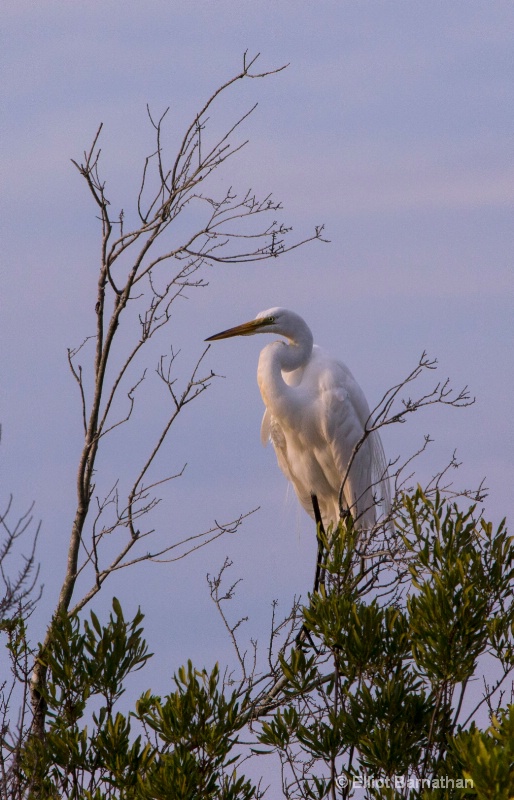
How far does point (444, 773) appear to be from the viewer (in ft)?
12.4

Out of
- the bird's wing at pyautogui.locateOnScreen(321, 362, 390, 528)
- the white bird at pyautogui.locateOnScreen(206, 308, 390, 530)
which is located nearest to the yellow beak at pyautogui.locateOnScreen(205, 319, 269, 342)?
the white bird at pyautogui.locateOnScreen(206, 308, 390, 530)

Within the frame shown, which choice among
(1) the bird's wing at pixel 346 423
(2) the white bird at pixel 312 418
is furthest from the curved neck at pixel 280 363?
(1) the bird's wing at pixel 346 423

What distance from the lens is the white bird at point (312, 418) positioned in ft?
21.3

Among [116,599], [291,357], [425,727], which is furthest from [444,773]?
[291,357]

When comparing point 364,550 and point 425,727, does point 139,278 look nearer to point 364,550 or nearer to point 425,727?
point 364,550

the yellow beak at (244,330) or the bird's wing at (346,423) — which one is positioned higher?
the yellow beak at (244,330)

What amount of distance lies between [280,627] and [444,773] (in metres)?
1.43

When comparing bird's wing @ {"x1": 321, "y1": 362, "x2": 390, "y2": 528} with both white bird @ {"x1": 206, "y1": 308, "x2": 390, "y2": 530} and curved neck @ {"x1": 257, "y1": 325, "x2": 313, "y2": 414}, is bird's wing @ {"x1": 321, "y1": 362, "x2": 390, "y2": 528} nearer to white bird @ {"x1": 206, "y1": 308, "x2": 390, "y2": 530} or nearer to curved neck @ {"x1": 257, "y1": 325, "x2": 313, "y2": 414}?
white bird @ {"x1": 206, "y1": 308, "x2": 390, "y2": 530}

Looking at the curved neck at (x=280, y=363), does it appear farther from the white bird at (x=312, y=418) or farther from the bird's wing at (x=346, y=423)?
the bird's wing at (x=346, y=423)

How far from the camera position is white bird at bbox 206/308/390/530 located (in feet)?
21.3

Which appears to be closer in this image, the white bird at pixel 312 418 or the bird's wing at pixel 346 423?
the white bird at pixel 312 418

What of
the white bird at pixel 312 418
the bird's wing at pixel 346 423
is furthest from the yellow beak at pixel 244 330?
the bird's wing at pixel 346 423

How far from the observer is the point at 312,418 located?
675 cm

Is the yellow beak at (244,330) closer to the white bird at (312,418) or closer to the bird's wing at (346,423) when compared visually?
the white bird at (312,418)
